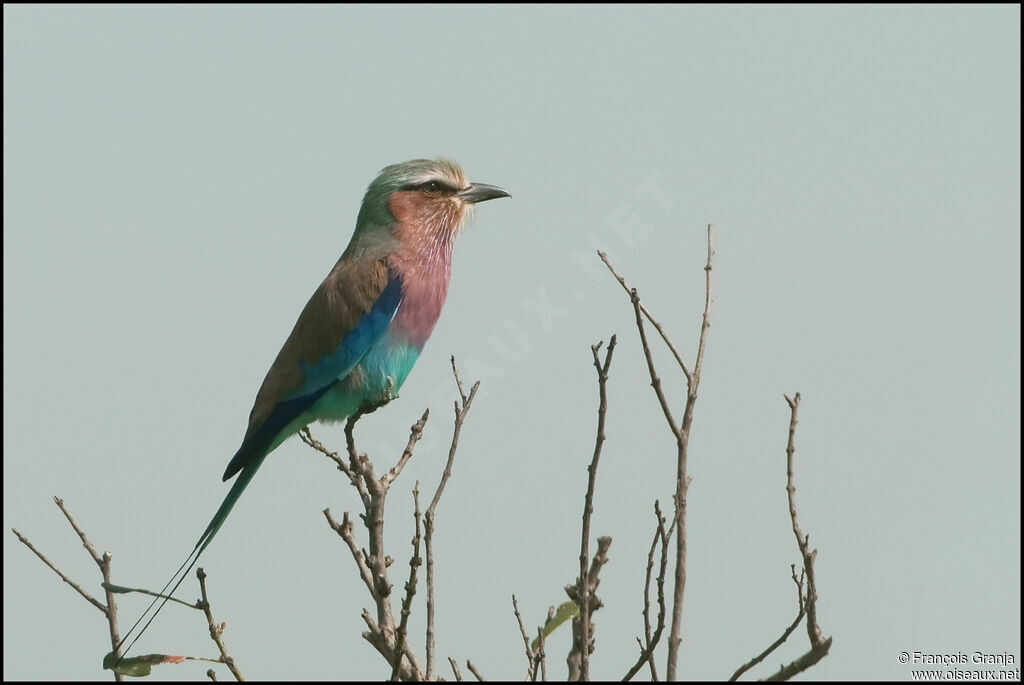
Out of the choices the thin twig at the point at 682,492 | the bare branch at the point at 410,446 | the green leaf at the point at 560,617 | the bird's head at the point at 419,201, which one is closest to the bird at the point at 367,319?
the bird's head at the point at 419,201

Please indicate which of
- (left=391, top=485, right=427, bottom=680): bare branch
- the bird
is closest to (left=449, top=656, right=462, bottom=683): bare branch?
(left=391, top=485, right=427, bottom=680): bare branch

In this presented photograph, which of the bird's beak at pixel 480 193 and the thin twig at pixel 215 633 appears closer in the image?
the thin twig at pixel 215 633

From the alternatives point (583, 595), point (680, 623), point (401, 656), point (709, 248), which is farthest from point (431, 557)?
point (709, 248)

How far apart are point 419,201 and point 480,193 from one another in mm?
339

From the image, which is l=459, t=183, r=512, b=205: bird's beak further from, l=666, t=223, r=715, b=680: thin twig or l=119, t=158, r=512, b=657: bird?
l=666, t=223, r=715, b=680: thin twig

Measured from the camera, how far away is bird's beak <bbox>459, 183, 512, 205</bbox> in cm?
551

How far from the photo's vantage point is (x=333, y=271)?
5262 mm

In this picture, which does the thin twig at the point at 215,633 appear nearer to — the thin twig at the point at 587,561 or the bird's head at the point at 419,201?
the thin twig at the point at 587,561

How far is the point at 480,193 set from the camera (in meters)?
5.55

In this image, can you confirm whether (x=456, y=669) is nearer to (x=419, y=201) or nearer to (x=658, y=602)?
(x=658, y=602)

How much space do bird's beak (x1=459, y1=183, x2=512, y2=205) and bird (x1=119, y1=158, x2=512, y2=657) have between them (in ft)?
0.37

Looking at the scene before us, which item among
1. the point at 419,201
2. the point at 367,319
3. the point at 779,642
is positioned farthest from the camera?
the point at 419,201

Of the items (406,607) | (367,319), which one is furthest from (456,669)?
(367,319)

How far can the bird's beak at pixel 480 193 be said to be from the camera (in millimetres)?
5510
